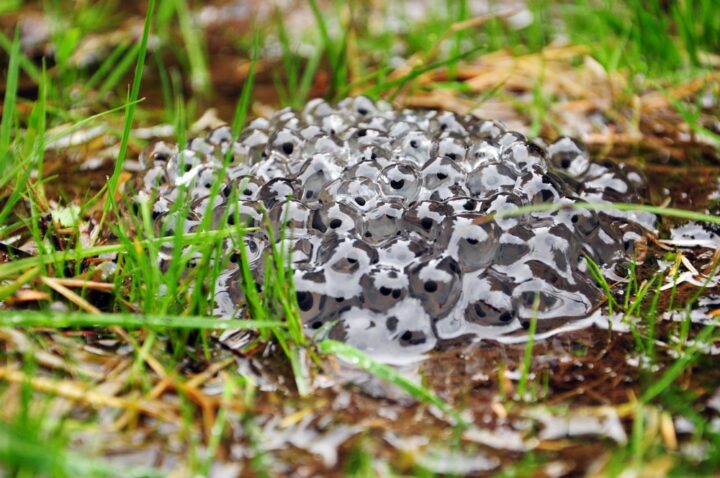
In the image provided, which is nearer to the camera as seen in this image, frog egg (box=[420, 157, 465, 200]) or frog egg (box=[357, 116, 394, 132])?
frog egg (box=[420, 157, 465, 200])

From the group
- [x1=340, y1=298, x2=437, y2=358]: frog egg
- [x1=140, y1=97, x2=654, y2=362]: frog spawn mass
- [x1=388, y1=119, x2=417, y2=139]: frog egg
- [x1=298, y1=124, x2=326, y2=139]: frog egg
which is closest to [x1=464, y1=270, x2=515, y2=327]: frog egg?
[x1=140, y1=97, x2=654, y2=362]: frog spawn mass

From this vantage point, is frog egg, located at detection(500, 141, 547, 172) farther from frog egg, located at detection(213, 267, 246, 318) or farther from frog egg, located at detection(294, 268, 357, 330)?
frog egg, located at detection(213, 267, 246, 318)

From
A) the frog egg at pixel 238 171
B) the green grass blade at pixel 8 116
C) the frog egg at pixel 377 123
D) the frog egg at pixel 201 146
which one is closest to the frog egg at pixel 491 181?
the frog egg at pixel 377 123

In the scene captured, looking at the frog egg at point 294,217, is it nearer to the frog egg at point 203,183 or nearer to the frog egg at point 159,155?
the frog egg at point 203,183

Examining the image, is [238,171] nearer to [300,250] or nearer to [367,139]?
[367,139]

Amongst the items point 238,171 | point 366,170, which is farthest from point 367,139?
point 238,171
